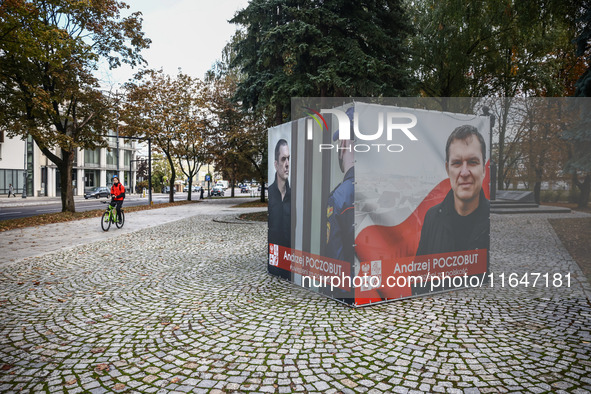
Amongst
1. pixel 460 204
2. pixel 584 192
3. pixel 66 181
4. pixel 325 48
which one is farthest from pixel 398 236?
pixel 66 181

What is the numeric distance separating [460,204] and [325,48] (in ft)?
27.5

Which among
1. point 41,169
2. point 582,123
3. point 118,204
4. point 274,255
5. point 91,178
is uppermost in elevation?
point 41,169

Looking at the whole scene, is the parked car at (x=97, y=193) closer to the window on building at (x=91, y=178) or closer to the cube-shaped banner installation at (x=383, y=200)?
the window on building at (x=91, y=178)

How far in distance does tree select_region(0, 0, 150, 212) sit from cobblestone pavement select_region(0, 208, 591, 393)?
11.0m

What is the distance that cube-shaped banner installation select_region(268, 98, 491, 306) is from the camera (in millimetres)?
5074

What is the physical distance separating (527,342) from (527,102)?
19675mm

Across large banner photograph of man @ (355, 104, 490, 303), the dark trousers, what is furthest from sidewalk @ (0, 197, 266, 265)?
large banner photograph of man @ (355, 104, 490, 303)

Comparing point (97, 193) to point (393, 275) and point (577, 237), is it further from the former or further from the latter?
point (393, 275)

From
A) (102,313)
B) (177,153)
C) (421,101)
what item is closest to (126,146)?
(177,153)

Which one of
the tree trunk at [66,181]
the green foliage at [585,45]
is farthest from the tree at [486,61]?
the tree trunk at [66,181]

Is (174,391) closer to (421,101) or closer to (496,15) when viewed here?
(496,15)

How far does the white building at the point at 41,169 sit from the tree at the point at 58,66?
1411 centimetres

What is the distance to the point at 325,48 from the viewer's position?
12.5m

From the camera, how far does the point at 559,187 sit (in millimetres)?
20531
